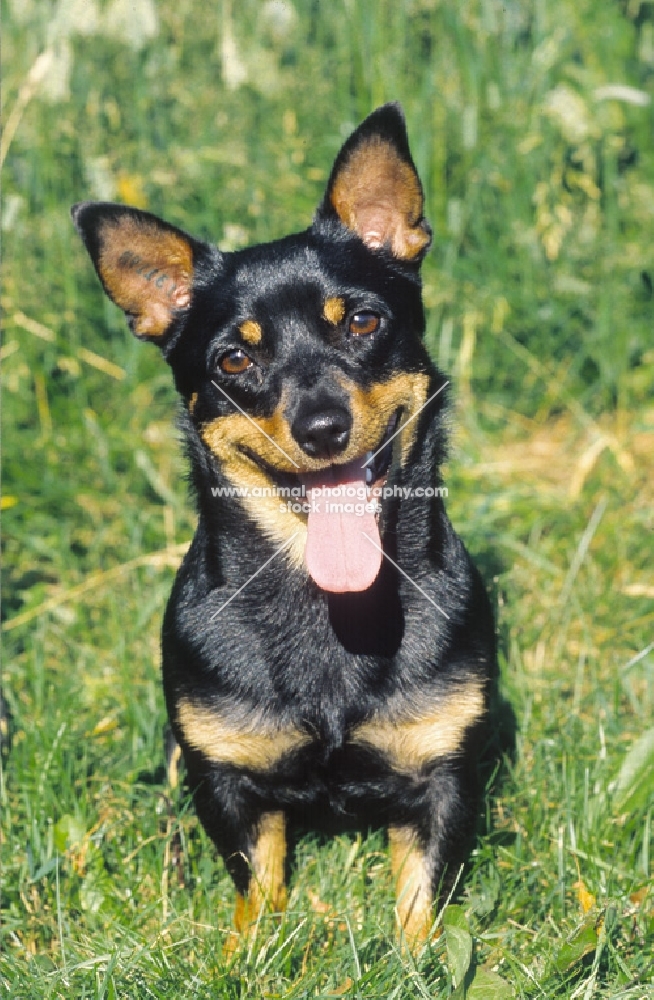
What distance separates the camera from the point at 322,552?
254 cm

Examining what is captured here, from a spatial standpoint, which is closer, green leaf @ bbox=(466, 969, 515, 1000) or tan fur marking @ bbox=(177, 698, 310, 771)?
green leaf @ bbox=(466, 969, 515, 1000)

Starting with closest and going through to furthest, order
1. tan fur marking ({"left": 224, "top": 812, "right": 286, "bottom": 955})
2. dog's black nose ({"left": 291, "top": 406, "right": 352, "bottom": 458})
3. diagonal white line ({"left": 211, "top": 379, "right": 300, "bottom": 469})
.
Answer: dog's black nose ({"left": 291, "top": 406, "right": 352, "bottom": 458}) → diagonal white line ({"left": 211, "top": 379, "right": 300, "bottom": 469}) → tan fur marking ({"left": 224, "top": 812, "right": 286, "bottom": 955})

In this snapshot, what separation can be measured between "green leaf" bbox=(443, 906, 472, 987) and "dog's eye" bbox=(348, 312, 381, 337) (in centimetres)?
131

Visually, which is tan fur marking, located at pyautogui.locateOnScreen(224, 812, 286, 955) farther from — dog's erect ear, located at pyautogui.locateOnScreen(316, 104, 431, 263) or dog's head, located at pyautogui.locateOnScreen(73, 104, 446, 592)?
dog's erect ear, located at pyautogui.locateOnScreen(316, 104, 431, 263)

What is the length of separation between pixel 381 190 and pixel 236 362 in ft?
1.87

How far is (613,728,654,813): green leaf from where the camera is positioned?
2.73 metres

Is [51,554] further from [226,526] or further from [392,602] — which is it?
[392,602]

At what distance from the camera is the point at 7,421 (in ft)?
14.2

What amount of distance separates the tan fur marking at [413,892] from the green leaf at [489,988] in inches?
10.9

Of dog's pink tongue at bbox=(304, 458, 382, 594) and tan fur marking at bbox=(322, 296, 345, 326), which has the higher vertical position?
tan fur marking at bbox=(322, 296, 345, 326)

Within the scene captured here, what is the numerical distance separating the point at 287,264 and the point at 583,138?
2269 millimetres

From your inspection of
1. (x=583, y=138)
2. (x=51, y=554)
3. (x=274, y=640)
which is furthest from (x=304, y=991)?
(x=583, y=138)

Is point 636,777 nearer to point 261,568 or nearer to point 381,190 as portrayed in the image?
point 261,568

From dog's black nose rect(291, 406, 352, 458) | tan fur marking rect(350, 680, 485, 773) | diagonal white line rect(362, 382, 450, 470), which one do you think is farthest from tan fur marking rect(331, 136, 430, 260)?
tan fur marking rect(350, 680, 485, 773)
